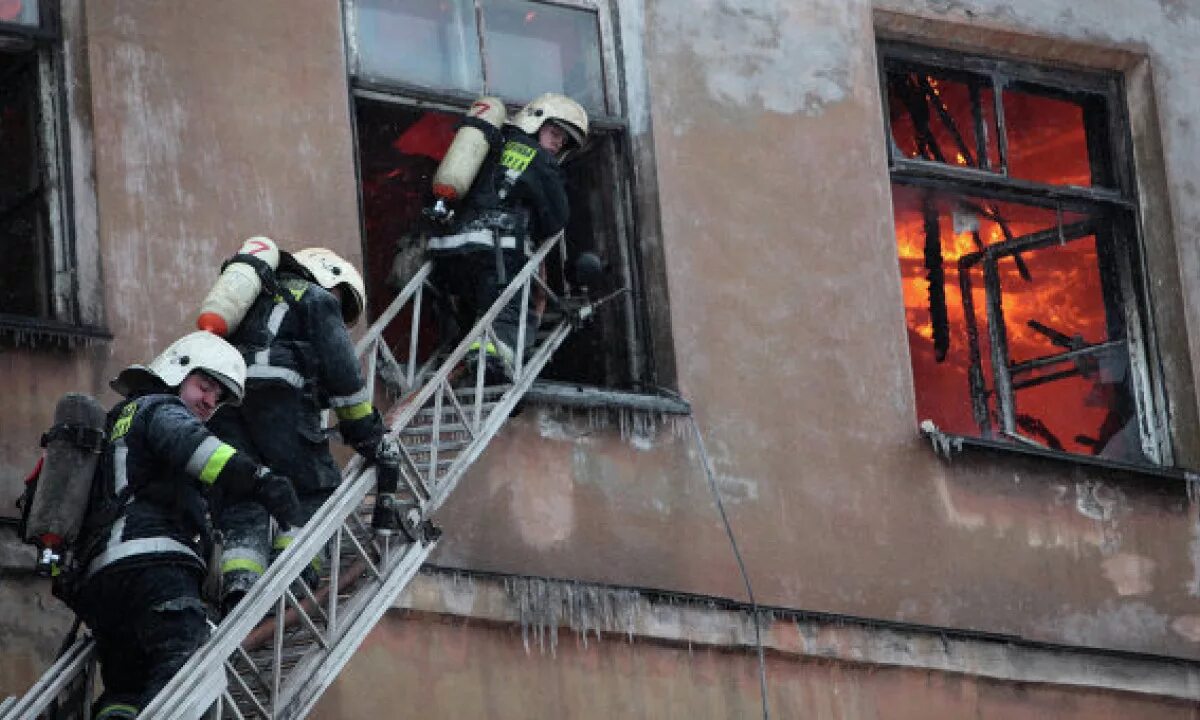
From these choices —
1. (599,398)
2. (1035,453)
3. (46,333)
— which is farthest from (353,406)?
(1035,453)

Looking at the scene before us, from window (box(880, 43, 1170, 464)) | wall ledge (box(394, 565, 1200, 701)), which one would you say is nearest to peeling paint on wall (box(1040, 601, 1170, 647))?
wall ledge (box(394, 565, 1200, 701))

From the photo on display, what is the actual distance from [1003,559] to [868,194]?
82.5 inches

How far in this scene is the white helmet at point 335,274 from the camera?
1376cm

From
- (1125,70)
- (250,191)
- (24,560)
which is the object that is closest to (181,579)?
(24,560)

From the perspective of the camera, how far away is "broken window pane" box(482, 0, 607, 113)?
16375 mm

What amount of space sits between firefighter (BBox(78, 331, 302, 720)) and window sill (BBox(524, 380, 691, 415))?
11.6ft

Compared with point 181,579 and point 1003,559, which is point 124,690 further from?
point 1003,559

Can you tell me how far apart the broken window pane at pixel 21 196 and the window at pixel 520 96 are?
1.82 meters

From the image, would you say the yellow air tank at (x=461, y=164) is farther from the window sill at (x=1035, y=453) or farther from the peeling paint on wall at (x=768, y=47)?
the window sill at (x=1035, y=453)

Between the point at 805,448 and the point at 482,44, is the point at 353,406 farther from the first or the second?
the point at 805,448

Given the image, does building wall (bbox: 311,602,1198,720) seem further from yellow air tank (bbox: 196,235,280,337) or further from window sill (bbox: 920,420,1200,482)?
yellow air tank (bbox: 196,235,280,337)

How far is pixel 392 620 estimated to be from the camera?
14422 millimetres

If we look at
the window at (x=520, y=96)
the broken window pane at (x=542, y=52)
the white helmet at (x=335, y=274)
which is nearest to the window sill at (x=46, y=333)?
the white helmet at (x=335, y=274)

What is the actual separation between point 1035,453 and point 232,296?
18.2ft
